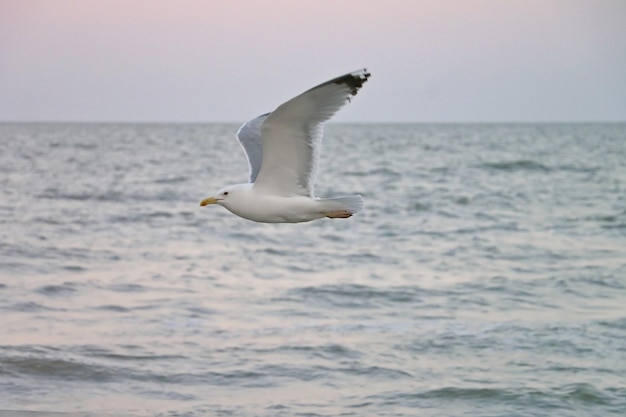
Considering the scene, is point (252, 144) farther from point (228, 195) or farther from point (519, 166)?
point (519, 166)

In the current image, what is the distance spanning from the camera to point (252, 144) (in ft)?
22.1

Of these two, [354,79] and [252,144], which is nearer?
[354,79]

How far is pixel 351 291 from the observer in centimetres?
1144

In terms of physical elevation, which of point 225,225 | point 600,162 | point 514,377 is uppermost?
point 600,162

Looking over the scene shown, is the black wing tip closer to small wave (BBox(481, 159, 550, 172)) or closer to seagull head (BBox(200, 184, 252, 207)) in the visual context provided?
seagull head (BBox(200, 184, 252, 207))

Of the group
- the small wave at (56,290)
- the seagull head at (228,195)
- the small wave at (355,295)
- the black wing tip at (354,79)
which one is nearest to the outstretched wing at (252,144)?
the seagull head at (228,195)

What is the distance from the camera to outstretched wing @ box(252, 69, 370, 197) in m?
5.25

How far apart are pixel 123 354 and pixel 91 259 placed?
4.90m

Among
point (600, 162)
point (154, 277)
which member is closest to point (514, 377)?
point (154, 277)

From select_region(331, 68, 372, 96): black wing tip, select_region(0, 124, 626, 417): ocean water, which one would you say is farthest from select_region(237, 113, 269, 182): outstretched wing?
select_region(0, 124, 626, 417): ocean water

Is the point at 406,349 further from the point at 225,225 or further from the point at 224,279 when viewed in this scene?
the point at 225,225

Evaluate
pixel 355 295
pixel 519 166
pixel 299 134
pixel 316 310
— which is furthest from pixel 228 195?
pixel 519 166

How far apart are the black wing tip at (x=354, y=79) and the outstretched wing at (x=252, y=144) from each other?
1455 millimetres

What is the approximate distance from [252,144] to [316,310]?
4.08 metres
